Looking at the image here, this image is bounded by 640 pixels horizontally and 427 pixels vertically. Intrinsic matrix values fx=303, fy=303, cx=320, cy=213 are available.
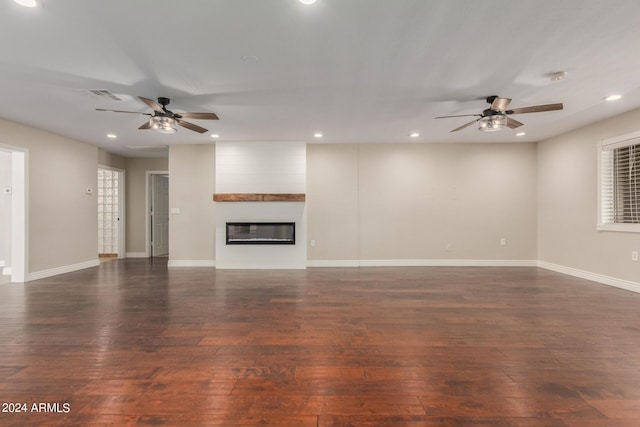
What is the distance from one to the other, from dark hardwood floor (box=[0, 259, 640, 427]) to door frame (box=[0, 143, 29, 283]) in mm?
1102

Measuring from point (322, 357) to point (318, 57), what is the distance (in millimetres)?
2611

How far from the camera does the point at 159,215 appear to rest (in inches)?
328

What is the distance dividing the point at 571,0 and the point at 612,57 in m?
1.24

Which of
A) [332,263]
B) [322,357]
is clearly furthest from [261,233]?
[322,357]

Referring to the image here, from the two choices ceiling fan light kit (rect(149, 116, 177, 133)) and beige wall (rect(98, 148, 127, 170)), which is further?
beige wall (rect(98, 148, 127, 170))

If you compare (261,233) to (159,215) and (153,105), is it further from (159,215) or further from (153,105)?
(159,215)

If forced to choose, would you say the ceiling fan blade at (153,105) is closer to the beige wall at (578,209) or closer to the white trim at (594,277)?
the beige wall at (578,209)

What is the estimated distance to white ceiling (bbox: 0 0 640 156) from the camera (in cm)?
220

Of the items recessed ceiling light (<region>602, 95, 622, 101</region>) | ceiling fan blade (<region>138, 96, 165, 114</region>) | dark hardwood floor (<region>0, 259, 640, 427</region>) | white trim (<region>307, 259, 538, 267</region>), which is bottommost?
dark hardwood floor (<region>0, 259, 640, 427</region>)

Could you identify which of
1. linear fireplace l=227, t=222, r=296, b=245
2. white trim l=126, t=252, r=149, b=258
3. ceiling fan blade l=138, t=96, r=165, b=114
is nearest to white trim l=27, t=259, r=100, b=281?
white trim l=126, t=252, r=149, b=258

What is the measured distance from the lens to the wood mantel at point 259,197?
609 cm

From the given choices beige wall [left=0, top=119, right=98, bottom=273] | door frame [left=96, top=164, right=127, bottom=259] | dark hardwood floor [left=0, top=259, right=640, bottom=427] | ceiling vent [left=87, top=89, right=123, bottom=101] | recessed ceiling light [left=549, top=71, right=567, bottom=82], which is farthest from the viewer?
door frame [left=96, top=164, right=127, bottom=259]

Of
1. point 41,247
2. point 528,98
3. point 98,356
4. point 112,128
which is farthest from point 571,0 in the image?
point 41,247

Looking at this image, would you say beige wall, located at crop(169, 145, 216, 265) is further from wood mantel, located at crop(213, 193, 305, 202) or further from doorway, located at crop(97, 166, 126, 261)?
doorway, located at crop(97, 166, 126, 261)
